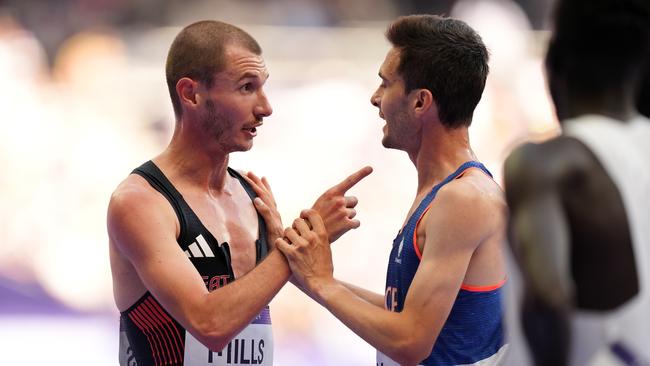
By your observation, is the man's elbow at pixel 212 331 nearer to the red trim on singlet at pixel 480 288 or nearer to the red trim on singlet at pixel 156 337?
the red trim on singlet at pixel 156 337

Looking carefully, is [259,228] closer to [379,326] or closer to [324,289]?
[324,289]

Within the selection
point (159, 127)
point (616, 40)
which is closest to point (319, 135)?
point (159, 127)

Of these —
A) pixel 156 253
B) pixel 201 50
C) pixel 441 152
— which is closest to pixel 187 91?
pixel 201 50

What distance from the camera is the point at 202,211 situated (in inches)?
177

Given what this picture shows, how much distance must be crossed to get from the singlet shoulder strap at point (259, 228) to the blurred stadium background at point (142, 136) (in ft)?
14.0

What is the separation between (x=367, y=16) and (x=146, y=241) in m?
8.61

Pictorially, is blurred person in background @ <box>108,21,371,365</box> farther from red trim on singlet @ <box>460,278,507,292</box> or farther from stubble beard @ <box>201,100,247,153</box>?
red trim on singlet @ <box>460,278,507,292</box>

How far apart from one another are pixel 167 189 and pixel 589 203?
7.81ft

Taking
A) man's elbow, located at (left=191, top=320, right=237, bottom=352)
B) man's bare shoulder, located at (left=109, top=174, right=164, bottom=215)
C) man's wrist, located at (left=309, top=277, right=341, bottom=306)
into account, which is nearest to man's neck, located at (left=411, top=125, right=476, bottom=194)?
man's wrist, located at (left=309, top=277, right=341, bottom=306)

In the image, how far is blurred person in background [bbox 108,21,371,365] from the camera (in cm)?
411

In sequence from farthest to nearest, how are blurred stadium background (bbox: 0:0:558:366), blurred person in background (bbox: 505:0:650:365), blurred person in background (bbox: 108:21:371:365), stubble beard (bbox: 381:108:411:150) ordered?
blurred stadium background (bbox: 0:0:558:366) → stubble beard (bbox: 381:108:411:150) → blurred person in background (bbox: 108:21:371:365) → blurred person in background (bbox: 505:0:650:365)

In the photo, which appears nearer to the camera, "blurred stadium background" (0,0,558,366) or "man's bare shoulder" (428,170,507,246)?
"man's bare shoulder" (428,170,507,246)

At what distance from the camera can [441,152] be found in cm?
427

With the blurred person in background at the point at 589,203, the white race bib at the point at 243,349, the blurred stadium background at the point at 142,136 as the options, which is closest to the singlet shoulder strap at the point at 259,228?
the white race bib at the point at 243,349
